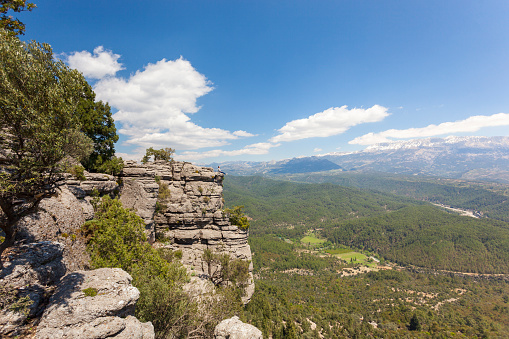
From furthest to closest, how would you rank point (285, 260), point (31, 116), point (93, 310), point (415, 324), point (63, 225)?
point (285, 260)
point (415, 324)
point (63, 225)
point (93, 310)
point (31, 116)

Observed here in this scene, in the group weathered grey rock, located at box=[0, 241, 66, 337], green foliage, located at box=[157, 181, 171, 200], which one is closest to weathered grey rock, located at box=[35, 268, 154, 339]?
weathered grey rock, located at box=[0, 241, 66, 337]

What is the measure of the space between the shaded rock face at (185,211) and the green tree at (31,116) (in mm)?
22264

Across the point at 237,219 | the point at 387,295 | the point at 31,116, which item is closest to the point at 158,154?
the point at 237,219

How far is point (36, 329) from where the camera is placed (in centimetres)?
966

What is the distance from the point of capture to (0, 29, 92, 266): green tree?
823 centimetres

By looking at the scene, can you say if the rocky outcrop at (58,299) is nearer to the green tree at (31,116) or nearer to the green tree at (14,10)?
the green tree at (31,116)

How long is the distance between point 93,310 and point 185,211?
23873mm

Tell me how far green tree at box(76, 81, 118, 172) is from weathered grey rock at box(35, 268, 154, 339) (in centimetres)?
2193

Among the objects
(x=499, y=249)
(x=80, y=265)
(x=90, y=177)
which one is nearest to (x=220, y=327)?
(x=80, y=265)

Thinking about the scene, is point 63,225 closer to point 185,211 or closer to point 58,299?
point 58,299

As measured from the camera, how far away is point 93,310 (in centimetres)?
1098

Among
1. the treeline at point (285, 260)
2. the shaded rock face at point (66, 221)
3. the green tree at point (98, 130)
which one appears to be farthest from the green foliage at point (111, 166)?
the treeline at point (285, 260)

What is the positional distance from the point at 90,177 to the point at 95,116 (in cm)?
1034

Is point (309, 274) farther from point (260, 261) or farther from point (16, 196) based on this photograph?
point (16, 196)
